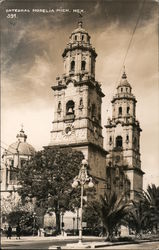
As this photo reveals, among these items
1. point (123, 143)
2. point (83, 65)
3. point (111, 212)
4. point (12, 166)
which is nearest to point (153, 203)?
point (111, 212)

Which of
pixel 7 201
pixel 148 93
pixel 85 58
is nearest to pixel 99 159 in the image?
pixel 85 58

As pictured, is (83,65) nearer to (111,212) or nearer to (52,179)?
(52,179)

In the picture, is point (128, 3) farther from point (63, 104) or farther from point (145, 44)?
point (63, 104)

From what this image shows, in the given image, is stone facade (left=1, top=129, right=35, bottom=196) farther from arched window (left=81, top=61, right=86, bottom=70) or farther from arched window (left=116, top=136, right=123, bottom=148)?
arched window (left=116, top=136, right=123, bottom=148)

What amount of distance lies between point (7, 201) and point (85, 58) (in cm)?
1320

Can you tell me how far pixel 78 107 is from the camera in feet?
118

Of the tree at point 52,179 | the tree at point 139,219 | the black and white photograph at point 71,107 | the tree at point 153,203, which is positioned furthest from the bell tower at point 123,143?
the tree at point 139,219

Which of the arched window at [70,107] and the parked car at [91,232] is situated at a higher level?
the arched window at [70,107]

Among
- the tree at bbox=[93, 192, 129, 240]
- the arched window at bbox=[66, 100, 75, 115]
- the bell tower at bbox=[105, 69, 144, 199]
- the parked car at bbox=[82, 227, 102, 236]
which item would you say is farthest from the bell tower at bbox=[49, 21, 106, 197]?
the tree at bbox=[93, 192, 129, 240]

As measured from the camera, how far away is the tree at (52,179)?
88.6 feet

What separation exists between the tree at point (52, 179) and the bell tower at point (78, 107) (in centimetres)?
667

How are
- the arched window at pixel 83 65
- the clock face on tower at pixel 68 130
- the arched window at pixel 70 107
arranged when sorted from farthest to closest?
the arched window at pixel 83 65 → the arched window at pixel 70 107 → the clock face on tower at pixel 68 130

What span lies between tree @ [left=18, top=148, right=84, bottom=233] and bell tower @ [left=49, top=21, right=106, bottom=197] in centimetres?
667

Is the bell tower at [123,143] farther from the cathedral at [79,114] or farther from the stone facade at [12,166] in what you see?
the stone facade at [12,166]
